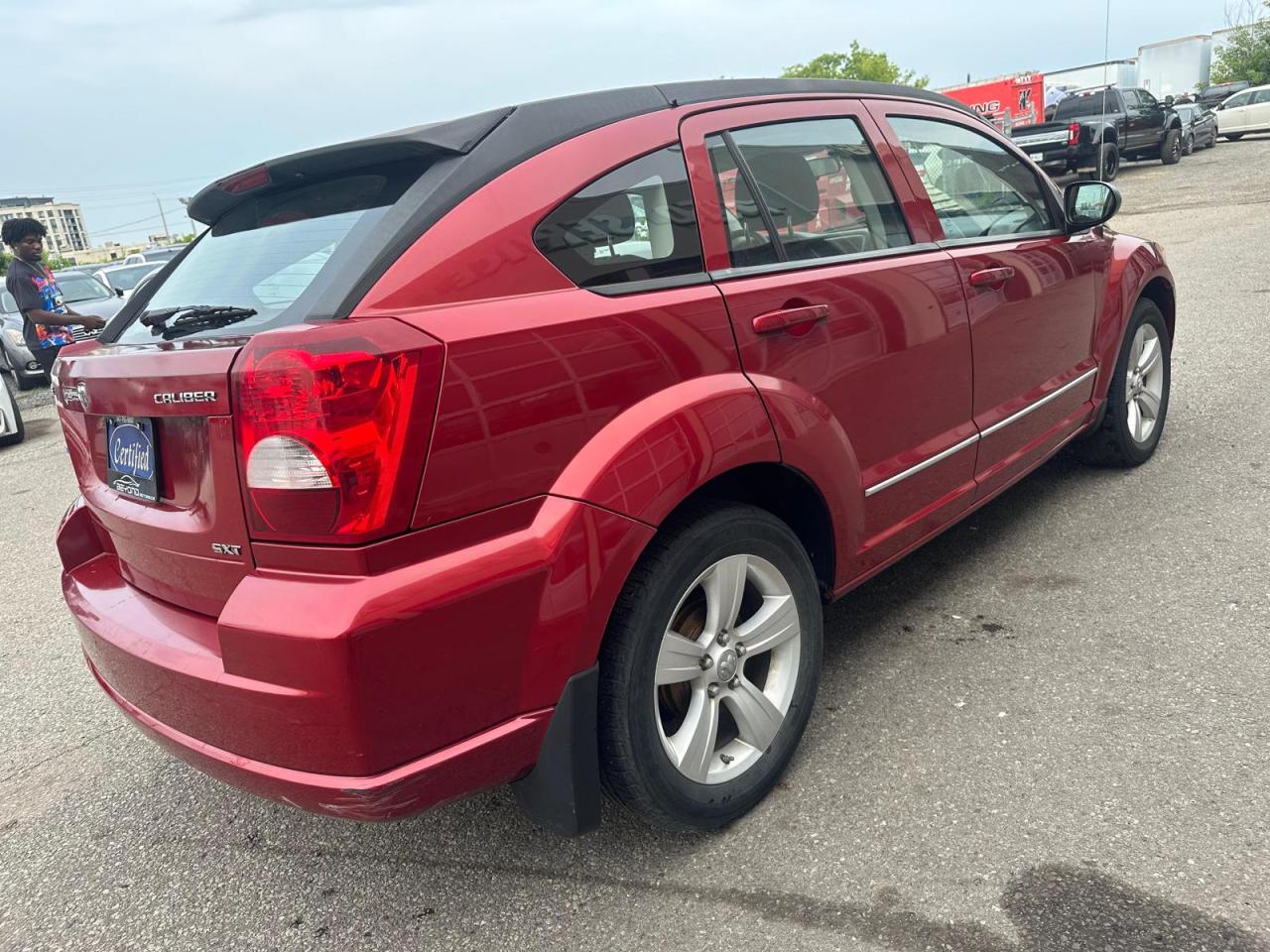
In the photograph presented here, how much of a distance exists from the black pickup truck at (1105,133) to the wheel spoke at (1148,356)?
43.4 feet

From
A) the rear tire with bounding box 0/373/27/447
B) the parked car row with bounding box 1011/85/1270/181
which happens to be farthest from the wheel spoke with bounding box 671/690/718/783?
the parked car row with bounding box 1011/85/1270/181

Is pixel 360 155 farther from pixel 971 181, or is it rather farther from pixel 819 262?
pixel 971 181

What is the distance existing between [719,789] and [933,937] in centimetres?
56

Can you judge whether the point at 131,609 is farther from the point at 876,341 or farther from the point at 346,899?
the point at 876,341

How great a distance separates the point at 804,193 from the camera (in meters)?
2.64

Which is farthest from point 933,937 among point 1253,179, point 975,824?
point 1253,179

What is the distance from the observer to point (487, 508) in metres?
1.80

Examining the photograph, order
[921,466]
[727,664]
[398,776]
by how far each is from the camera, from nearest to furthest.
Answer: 1. [398,776]
2. [727,664]
3. [921,466]

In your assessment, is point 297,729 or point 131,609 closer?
point 297,729

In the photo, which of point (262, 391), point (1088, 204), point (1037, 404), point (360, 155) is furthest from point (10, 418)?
point (1088, 204)

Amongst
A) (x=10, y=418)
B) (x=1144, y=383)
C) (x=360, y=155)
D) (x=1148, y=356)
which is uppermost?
(x=360, y=155)

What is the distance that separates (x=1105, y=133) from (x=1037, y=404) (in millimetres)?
18058

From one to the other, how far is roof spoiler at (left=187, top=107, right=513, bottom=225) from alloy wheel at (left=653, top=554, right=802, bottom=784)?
3.56 ft

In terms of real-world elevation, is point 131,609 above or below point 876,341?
below
